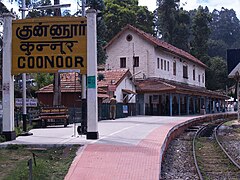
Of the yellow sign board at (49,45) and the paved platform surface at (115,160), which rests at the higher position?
the yellow sign board at (49,45)

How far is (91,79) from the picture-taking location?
14938mm

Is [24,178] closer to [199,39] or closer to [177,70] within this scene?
[177,70]

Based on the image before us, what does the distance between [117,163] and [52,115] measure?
1199 cm

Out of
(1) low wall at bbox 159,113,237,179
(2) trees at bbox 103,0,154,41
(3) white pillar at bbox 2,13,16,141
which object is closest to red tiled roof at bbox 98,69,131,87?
(1) low wall at bbox 159,113,237,179

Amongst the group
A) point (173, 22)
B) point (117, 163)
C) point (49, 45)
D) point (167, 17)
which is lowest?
point (117, 163)

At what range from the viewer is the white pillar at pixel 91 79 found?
1492 centimetres

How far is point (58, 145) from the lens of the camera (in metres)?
13.6

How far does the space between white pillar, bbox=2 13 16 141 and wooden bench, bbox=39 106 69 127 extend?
272 inches

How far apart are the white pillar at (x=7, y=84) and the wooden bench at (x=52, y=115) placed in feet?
22.7

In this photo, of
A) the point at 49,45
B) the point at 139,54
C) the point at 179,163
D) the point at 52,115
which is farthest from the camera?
the point at 139,54

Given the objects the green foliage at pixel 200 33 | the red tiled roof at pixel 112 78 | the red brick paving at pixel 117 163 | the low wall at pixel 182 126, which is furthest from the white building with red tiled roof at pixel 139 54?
the red brick paving at pixel 117 163

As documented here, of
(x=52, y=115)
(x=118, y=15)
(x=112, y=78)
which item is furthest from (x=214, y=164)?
(x=118, y=15)

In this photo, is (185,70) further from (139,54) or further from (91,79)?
Answer: (91,79)

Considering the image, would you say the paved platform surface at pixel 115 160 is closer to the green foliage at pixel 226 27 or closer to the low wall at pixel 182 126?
the low wall at pixel 182 126
